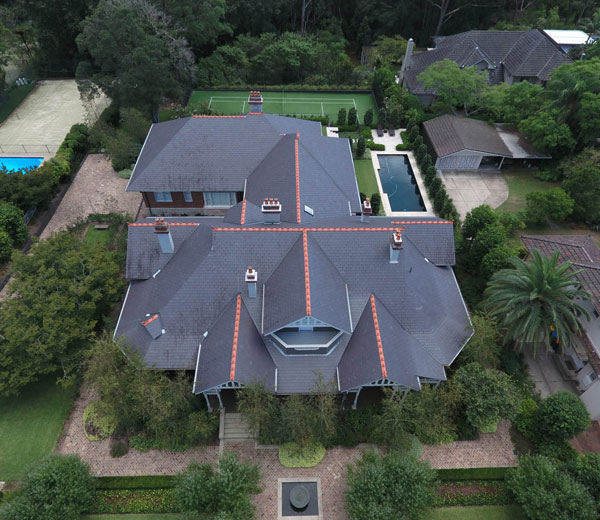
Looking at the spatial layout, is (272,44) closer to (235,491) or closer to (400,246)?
(400,246)

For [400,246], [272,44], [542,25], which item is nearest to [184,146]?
[400,246]

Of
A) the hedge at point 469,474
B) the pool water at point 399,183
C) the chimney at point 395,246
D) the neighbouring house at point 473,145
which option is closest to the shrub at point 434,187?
the pool water at point 399,183

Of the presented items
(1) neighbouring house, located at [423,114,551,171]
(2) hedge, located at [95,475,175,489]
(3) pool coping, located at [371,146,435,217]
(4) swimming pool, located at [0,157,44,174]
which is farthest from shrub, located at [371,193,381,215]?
(4) swimming pool, located at [0,157,44,174]

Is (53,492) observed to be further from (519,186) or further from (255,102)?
(519,186)

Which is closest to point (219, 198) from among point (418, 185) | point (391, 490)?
point (418, 185)

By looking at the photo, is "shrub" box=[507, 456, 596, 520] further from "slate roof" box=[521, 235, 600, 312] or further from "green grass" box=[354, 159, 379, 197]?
"green grass" box=[354, 159, 379, 197]

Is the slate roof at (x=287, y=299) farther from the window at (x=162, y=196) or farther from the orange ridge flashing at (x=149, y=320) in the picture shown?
the window at (x=162, y=196)

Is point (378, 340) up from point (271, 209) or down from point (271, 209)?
down

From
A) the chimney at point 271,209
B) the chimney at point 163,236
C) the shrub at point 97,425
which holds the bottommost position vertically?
the shrub at point 97,425
